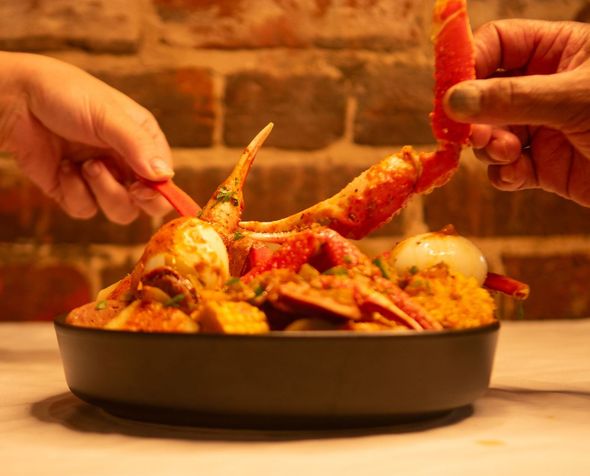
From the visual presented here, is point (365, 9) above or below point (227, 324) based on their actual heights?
above

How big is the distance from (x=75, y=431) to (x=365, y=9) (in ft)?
4.05

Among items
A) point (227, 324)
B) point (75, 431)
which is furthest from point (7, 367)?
point (227, 324)

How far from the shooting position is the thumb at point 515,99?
797 millimetres

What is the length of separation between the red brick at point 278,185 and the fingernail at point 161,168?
0.64 meters

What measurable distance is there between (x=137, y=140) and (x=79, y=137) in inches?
6.2

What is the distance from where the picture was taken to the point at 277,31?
1693 mm

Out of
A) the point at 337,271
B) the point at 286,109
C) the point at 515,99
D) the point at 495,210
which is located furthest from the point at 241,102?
the point at 337,271

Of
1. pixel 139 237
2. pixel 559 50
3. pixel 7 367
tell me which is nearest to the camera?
pixel 7 367

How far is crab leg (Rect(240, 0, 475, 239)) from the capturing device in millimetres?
848

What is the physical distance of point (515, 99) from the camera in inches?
31.9

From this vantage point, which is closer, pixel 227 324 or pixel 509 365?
pixel 227 324

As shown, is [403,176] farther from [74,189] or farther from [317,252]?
[74,189]

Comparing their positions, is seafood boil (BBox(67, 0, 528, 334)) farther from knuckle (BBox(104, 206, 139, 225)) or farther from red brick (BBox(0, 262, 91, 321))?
red brick (BBox(0, 262, 91, 321))

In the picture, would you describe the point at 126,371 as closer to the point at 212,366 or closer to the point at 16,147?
the point at 212,366
